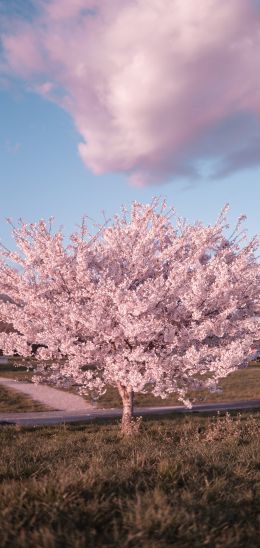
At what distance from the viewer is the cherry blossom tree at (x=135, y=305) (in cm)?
1510

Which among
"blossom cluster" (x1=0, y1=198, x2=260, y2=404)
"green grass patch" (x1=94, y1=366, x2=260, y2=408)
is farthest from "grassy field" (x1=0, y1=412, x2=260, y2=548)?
"green grass patch" (x1=94, y1=366, x2=260, y2=408)

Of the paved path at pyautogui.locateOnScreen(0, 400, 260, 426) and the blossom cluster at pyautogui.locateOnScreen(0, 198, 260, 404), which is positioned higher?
the blossom cluster at pyautogui.locateOnScreen(0, 198, 260, 404)

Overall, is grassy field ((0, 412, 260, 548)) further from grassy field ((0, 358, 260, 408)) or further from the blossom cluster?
grassy field ((0, 358, 260, 408))

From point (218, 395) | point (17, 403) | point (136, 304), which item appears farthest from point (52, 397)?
point (136, 304)

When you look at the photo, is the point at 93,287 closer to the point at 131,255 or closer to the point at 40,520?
the point at 131,255

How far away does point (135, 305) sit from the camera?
574 inches

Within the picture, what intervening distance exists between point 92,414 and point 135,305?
11.7 m

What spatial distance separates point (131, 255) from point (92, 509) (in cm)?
1193

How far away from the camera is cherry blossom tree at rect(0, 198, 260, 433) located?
15.1 meters

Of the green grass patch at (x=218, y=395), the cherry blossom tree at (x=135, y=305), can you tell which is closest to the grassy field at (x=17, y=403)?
the green grass patch at (x=218, y=395)

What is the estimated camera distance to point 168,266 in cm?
1798

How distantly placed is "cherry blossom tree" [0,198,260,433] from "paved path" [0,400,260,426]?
5.66m

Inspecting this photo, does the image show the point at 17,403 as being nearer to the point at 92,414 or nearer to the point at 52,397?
the point at 52,397

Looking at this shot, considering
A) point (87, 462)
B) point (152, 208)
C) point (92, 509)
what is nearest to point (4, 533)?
point (92, 509)
